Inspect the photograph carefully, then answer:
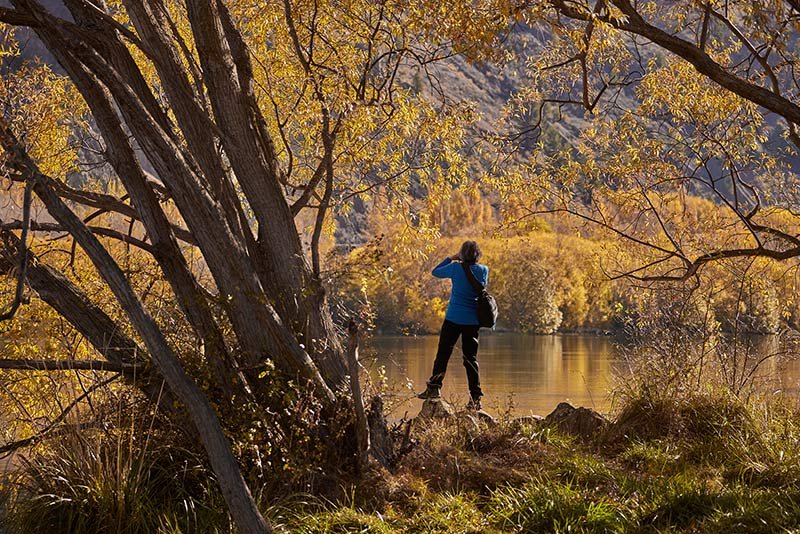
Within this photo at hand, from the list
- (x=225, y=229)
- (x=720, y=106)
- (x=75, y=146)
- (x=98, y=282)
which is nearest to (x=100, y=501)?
(x=225, y=229)

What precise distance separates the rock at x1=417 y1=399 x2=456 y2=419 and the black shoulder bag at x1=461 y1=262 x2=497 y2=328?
1374mm

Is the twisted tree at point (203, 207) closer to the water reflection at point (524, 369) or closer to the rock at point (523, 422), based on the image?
the water reflection at point (524, 369)

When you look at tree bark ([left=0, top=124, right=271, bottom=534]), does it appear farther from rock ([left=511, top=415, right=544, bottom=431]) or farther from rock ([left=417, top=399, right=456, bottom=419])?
rock ([left=511, top=415, right=544, bottom=431])

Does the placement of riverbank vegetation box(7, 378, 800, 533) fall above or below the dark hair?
below

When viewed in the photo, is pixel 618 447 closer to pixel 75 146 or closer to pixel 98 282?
pixel 98 282

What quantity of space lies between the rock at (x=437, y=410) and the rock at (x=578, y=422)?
0.89 meters

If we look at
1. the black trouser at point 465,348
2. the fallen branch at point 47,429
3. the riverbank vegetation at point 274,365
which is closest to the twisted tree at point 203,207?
the riverbank vegetation at point 274,365

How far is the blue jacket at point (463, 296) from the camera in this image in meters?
9.21

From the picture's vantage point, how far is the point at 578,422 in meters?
8.07

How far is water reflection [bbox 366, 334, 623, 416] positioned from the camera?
20.5 metres

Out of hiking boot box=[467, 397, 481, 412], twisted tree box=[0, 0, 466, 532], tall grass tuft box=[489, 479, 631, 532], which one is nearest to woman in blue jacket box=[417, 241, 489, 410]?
hiking boot box=[467, 397, 481, 412]

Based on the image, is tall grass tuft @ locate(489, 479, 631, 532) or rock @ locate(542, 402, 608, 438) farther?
rock @ locate(542, 402, 608, 438)

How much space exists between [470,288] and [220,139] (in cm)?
325

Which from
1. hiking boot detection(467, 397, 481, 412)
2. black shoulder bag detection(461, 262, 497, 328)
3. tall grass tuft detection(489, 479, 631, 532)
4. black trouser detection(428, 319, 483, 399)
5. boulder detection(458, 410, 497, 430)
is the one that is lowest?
tall grass tuft detection(489, 479, 631, 532)
